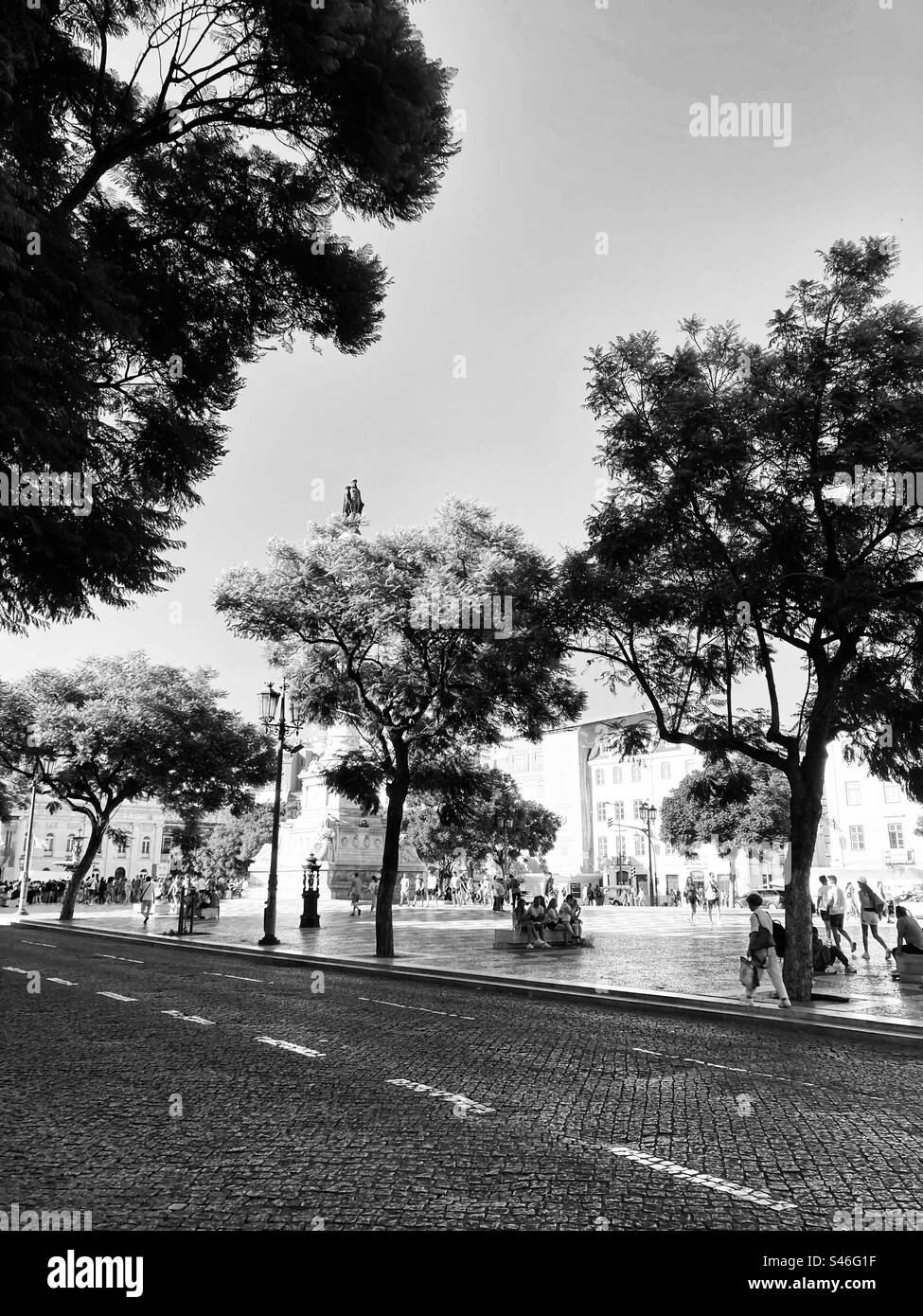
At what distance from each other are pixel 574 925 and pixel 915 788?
12.5 meters

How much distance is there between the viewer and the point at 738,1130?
6164mm

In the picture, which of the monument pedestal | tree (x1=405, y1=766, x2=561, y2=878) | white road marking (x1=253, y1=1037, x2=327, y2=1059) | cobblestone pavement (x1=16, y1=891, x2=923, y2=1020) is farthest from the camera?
tree (x1=405, y1=766, x2=561, y2=878)

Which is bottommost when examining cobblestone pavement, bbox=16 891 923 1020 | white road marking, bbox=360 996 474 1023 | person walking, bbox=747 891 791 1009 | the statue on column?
cobblestone pavement, bbox=16 891 923 1020

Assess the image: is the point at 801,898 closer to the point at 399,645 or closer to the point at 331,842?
the point at 399,645

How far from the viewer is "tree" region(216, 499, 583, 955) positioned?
20547mm

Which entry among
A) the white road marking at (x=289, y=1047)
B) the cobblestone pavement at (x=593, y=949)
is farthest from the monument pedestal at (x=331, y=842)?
the white road marking at (x=289, y=1047)

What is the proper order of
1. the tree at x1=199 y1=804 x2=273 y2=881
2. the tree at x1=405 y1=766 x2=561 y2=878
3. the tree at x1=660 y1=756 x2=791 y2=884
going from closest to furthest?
the tree at x1=660 y1=756 x2=791 y2=884, the tree at x1=405 y1=766 x2=561 y2=878, the tree at x1=199 y1=804 x2=273 y2=881

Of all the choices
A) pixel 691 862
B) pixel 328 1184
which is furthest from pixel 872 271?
pixel 691 862

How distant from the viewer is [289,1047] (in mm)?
9016

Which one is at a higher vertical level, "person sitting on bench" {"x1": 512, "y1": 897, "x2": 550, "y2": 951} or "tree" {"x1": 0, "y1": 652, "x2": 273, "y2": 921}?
"tree" {"x1": 0, "y1": 652, "x2": 273, "y2": 921}

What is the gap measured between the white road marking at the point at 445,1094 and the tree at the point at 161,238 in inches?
257

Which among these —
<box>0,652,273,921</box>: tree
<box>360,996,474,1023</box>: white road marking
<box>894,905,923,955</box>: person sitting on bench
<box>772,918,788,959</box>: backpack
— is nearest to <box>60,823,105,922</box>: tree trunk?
<box>0,652,273,921</box>: tree

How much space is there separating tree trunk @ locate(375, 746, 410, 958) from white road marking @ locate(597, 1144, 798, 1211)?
51.9ft

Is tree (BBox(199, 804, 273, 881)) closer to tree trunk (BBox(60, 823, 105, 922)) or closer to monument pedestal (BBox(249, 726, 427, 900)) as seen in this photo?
monument pedestal (BBox(249, 726, 427, 900))
